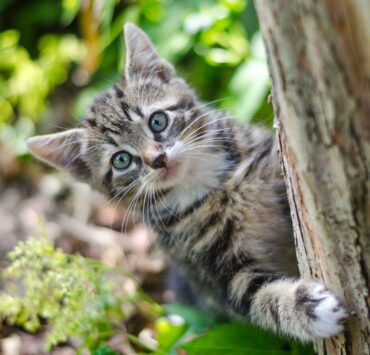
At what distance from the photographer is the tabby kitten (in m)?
2.02

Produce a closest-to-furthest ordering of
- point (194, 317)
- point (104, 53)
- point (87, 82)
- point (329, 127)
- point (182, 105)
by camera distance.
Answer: point (329, 127) → point (182, 105) → point (194, 317) → point (104, 53) → point (87, 82)

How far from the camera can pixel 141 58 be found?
235 cm

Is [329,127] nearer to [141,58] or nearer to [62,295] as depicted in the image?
[141,58]

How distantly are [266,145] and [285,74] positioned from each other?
989mm

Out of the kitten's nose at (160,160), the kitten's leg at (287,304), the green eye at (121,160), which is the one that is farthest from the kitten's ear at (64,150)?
the kitten's leg at (287,304)

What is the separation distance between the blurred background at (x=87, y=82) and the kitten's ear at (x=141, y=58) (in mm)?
323

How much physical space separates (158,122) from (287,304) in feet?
2.80

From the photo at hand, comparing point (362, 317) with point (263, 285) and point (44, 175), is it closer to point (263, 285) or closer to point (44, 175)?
point (263, 285)

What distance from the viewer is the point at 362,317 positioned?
1485 millimetres

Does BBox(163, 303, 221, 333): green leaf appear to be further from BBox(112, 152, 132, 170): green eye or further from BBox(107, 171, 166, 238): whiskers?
BBox(112, 152, 132, 170): green eye

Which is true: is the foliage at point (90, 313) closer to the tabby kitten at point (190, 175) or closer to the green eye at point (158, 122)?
the tabby kitten at point (190, 175)

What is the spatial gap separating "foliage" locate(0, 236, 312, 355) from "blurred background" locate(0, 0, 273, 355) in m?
0.37

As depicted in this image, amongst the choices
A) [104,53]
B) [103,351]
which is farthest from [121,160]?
[104,53]

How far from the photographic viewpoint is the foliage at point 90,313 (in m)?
2.06
